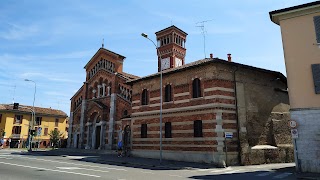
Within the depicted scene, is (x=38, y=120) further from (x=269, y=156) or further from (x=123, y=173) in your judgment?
(x=269, y=156)

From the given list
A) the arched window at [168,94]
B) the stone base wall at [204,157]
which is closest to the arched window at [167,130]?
the stone base wall at [204,157]

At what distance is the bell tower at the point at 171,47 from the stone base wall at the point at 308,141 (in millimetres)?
25782

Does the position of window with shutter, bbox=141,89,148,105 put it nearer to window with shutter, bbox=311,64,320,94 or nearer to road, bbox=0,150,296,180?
road, bbox=0,150,296,180

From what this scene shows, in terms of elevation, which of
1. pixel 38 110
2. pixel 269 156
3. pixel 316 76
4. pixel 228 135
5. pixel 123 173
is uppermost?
pixel 38 110

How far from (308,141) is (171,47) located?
27.6 meters

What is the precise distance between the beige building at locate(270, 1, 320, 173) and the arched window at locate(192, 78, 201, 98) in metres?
7.10

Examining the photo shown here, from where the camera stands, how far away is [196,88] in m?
21.3

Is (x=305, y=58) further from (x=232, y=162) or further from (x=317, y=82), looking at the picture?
(x=232, y=162)

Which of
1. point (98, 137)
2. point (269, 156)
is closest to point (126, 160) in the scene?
point (269, 156)

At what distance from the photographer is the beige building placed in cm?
1486

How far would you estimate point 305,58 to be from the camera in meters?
15.6

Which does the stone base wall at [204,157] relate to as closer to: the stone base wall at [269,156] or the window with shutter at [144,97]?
the stone base wall at [269,156]

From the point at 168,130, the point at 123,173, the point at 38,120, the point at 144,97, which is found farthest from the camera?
the point at 38,120

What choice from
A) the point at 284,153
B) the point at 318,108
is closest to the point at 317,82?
the point at 318,108
